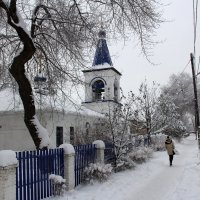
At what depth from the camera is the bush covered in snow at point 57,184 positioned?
10.7 meters

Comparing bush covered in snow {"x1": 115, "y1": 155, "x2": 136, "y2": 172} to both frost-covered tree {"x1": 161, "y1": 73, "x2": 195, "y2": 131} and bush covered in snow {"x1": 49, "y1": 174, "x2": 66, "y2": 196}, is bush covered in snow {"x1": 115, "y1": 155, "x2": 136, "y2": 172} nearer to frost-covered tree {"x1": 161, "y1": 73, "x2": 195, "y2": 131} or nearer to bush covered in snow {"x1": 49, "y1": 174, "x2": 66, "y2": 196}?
bush covered in snow {"x1": 49, "y1": 174, "x2": 66, "y2": 196}

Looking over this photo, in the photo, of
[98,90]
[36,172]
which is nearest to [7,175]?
[36,172]

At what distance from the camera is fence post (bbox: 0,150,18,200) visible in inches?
325

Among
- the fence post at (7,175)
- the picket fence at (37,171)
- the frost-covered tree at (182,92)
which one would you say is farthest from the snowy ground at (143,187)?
the frost-covered tree at (182,92)

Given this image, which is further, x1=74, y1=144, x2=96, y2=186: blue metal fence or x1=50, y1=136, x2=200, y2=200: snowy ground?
x1=74, y1=144, x2=96, y2=186: blue metal fence

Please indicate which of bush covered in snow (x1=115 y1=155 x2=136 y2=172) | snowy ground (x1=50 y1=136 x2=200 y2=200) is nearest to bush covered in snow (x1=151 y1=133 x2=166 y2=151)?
bush covered in snow (x1=115 y1=155 x2=136 y2=172)

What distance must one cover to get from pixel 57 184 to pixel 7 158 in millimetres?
2770

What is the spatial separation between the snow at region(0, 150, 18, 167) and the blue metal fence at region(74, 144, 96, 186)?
13.8ft

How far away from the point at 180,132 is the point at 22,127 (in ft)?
88.1

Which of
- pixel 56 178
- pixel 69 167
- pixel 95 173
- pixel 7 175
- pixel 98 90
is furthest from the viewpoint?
pixel 98 90

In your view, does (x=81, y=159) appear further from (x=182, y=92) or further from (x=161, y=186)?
(x=182, y=92)

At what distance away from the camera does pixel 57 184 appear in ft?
35.5

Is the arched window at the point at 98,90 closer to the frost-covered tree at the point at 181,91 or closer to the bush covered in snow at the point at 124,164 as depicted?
the bush covered in snow at the point at 124,164

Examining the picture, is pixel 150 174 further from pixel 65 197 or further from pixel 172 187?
pixel 65 197
